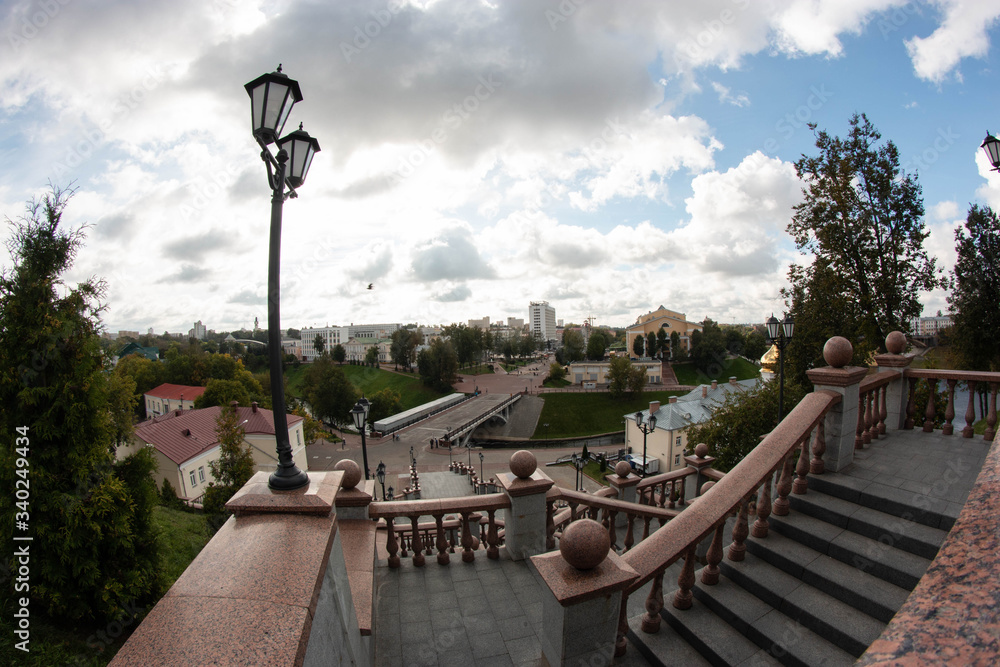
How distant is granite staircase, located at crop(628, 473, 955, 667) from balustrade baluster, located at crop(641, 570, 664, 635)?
0.05 metres

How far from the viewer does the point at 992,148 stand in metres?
6.78

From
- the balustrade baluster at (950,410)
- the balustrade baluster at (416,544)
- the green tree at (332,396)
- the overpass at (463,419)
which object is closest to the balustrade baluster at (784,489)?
the balustrade baluster at (950,410)

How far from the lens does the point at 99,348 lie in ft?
26.6

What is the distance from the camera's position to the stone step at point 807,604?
2693 millimetres

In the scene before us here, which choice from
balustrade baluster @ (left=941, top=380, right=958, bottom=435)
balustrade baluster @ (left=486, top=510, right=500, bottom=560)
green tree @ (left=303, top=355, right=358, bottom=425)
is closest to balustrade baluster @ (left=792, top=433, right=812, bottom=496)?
balustrade baluster @ (left=941, top=380, right=958, bottom=435)

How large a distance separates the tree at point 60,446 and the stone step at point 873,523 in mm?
10555

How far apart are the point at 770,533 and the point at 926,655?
3.39 metres

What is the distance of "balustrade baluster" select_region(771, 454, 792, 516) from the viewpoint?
150 inches

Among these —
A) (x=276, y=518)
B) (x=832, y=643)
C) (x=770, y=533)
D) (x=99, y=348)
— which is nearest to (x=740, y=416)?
(x=770, y=533)

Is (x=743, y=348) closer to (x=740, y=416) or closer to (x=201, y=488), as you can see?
(x=740, y=416)

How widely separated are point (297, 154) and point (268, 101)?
55 centimetres

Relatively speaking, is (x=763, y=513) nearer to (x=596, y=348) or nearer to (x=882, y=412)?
(x=882, y=412)

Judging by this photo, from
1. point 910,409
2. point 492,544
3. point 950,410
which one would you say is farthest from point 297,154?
point 950,410

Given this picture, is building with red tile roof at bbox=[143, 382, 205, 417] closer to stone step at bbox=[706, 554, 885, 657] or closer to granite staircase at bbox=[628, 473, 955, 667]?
granite staircase at bbox=[628, 473, 955, 667]
